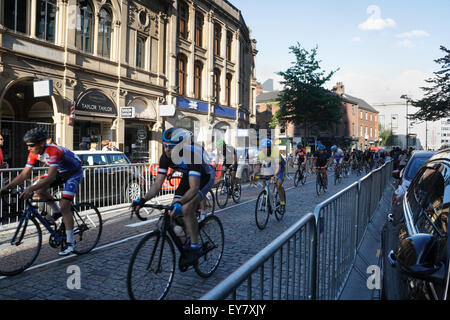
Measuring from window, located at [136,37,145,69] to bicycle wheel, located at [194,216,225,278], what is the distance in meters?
18.0

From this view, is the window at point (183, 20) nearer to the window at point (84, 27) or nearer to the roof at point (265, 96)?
the window at point (84, 27)

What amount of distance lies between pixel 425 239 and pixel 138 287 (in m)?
2.72

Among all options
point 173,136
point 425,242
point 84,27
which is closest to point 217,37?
point 84,27

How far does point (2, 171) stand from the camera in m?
7.14

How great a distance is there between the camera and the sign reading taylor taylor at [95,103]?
A: 1675 centimetres

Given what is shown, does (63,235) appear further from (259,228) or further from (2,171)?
(259,228)

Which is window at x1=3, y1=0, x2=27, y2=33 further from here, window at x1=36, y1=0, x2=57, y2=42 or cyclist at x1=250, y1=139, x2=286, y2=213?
cyclist at x1=250, y1=139, x2=286, y2=213

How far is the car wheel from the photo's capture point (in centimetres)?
977

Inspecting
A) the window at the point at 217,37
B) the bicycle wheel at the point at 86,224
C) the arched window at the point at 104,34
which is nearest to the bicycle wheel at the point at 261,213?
the bicycle wheel at the point at 86,224

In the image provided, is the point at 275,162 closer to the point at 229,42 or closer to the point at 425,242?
the point at 425,242

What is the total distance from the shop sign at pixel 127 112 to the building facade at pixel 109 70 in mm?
78

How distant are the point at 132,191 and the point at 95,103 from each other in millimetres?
9361
